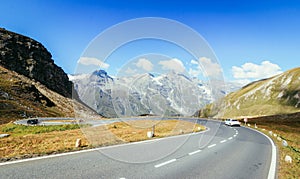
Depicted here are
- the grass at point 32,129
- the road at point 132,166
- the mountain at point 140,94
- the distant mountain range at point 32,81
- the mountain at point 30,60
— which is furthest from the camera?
the mountain at point 30,60

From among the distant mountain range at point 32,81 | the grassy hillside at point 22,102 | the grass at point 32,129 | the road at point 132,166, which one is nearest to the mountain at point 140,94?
the road at point 132,166

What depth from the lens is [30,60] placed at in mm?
133625

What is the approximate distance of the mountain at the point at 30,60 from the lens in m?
125

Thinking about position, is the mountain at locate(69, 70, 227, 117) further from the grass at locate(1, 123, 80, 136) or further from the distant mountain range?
the distant mountain range

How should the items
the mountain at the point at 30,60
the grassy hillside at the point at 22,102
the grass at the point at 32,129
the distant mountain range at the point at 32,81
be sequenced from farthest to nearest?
the mountain at the point at 30,60 < the distant mountain range at the point at 32,81 < the grassy hillside at the point at 22,102 < the grass at the point at 32,129

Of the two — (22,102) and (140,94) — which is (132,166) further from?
(22,102)

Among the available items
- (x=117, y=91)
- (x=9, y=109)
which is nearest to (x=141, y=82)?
(x=117, y=91)

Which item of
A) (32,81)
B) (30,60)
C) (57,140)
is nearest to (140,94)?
(57,140)

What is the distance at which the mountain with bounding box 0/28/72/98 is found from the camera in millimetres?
125438

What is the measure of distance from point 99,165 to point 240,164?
6.56 metres

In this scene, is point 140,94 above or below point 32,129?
above

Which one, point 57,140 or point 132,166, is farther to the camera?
point 57,140

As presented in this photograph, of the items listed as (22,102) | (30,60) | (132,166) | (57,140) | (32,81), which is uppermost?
(30,60)

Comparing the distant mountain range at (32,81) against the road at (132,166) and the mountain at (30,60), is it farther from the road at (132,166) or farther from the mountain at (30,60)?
the road at (132,166)
